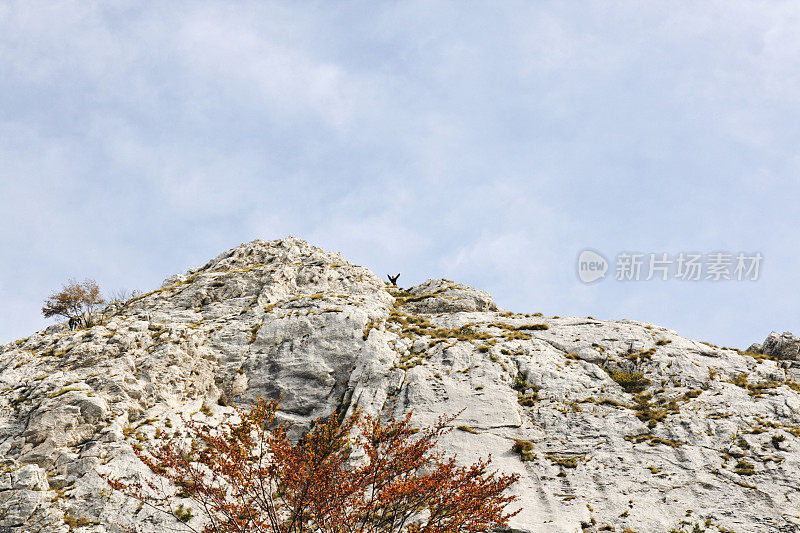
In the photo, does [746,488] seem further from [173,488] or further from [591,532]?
[173,488]

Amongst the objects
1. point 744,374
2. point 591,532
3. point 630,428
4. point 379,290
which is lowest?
point 591,532

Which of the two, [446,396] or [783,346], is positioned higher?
[783,346]

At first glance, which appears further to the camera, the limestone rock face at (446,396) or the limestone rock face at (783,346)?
the limestone rock face at (783,346)

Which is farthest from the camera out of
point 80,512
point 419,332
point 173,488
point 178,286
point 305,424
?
point 178,286

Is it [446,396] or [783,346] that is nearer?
[446,396]

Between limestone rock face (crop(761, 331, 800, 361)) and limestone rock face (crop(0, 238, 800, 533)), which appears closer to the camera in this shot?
limestone rock face (crop(0, 238, 800, 533))

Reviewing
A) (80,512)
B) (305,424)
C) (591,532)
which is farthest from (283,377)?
(591,532)

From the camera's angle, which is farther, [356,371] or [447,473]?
[356,371]

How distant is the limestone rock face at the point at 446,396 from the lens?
22.5 m

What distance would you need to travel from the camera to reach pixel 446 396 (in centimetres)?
2984

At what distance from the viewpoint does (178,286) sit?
4366 centimetres

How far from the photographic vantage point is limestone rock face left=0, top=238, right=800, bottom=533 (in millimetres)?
22531

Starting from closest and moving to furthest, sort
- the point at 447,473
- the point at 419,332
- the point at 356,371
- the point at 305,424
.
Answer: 1. the point at 447,473
2. the point at 305,424
3. the point at 356,371
4. the point at 419,332

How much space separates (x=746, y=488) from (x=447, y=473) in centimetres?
1452
